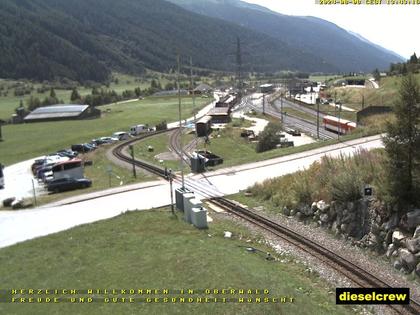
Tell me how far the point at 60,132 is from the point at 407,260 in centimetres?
9744

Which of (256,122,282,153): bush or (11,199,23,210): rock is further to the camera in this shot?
(256,122,282,153): bush

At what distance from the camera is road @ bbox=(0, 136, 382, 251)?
26734mm

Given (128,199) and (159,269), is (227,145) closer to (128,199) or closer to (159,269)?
(128,199)

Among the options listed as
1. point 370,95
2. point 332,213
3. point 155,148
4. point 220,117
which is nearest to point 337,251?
point 332,213

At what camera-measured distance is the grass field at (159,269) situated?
14.9 m

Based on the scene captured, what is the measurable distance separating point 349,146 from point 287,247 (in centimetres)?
2385

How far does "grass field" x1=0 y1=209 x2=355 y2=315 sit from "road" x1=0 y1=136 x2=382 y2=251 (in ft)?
9.82

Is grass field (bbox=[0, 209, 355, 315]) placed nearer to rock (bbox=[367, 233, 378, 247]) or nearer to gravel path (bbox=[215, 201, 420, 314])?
gravel path (bbox=[215, 201, 420, 314])

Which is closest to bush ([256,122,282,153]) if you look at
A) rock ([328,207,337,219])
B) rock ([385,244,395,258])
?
rock ([328,207,337,219])

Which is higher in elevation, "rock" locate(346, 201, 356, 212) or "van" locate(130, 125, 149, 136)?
"rock" locate(346, 201, 356, 212)

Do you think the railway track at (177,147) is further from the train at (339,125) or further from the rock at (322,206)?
the rock at (322,206)

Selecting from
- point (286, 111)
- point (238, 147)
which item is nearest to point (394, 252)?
point (238, 147)

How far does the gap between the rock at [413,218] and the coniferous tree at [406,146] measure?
0.84 m

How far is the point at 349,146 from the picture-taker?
4241 centimetres
